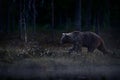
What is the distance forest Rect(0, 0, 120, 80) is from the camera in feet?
61.7

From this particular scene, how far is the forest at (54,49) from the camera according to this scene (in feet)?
61.7

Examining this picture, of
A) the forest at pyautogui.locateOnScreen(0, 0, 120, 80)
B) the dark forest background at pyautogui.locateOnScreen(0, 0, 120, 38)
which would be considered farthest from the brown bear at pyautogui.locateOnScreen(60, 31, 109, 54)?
the dark forest background at pyautogui.locateOnScreen(0, 0, 120, 38)

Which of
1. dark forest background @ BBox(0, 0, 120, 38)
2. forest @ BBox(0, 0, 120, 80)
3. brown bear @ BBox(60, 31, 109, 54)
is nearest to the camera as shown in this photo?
forest @ BBox(0, 0, 120, 80)

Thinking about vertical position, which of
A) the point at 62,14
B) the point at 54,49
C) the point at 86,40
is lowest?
the point at 54,49

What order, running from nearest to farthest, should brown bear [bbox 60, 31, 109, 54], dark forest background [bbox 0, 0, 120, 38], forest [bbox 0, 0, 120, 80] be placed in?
1. forest [bbox 0, 0, 120, 80]
2. brown bear [bbox 60, 31, 109, 54]
3. dark forest background [bbox 0, 0, 120, 38]

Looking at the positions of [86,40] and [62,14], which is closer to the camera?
[86,40]

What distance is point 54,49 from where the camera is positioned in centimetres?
3064

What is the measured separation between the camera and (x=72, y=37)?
2800cm

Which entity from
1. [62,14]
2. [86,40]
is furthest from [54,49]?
[62,14]

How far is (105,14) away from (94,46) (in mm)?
23965

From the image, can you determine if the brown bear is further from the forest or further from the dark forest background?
the dark forest background

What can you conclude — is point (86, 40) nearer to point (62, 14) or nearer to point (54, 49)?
point (54, 49)

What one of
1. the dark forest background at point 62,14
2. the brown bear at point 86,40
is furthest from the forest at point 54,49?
the brown bear at point 86,40

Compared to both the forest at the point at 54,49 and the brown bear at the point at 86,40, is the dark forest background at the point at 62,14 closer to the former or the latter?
the forest at the point at 54,49
